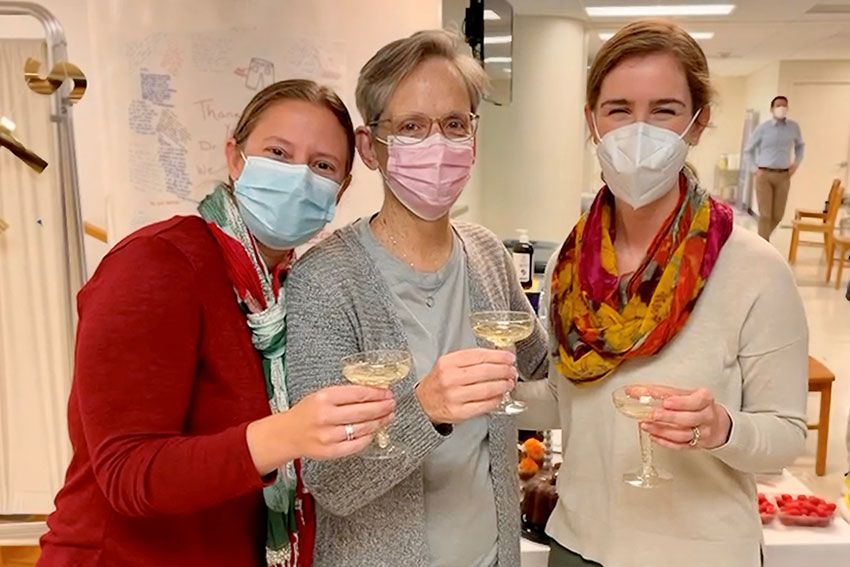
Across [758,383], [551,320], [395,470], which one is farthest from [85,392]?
[758,383]

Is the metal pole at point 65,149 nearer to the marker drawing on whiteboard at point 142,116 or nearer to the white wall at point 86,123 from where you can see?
the marker drawing on whiteboard at point 142,116

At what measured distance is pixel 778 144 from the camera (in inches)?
382

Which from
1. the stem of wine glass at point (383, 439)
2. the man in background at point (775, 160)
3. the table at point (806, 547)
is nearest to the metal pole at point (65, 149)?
the table at point (806, 547)

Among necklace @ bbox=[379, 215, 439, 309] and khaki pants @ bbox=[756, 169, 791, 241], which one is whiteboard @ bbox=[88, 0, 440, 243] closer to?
necklace @ bbox=[379, 215, 439, 309]

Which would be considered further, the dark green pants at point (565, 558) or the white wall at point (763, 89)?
the white wall at point (763, 89)

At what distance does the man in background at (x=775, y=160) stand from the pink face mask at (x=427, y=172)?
31.0ft

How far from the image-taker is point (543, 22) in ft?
24.1

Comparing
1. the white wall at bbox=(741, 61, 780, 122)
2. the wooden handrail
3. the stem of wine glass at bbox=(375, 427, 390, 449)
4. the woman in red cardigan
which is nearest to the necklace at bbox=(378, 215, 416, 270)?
the woman in red cardigan

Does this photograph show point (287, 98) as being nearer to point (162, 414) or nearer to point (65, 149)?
point (162, 414)

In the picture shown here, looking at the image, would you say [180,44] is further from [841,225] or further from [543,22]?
[841,225]

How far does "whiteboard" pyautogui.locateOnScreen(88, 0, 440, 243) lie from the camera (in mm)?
2752

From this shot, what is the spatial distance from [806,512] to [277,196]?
6.36ft

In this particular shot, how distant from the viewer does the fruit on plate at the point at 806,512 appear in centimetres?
225

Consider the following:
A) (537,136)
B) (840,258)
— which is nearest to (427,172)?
(537,136)
